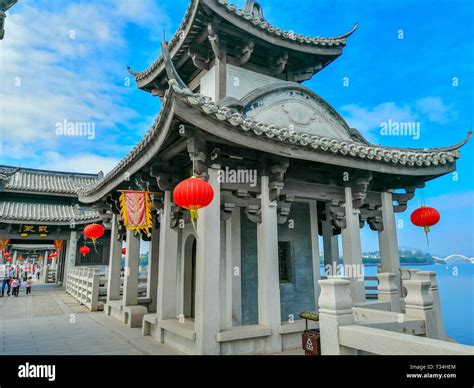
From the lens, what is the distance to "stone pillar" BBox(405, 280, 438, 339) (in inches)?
181

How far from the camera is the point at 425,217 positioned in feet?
26.2

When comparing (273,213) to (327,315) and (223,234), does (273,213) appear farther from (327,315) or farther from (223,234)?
(327,315)

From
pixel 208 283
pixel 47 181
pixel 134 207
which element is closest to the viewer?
pixel 208 283

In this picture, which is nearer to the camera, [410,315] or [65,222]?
[410,315]

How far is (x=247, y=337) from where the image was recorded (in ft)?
18.7

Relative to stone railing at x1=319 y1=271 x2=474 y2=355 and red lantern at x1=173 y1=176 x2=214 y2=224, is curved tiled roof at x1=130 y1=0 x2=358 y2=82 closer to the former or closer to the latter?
red lantern at x1=173 y1=176 x2=214 y2=224

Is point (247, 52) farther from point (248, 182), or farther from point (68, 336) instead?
point (68, 336)

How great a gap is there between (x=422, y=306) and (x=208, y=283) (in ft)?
10.8

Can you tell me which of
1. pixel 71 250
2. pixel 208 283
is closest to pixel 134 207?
pixel 208 283

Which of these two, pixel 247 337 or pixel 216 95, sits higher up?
pixel 216 95

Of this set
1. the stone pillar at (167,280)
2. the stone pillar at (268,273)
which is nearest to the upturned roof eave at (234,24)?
the stone pillar at (268,273)

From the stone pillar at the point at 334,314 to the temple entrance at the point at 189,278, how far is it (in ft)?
15.6
